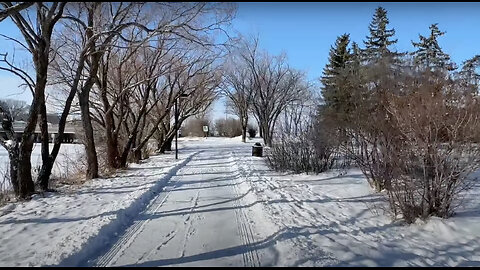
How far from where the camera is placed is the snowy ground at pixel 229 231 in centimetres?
469

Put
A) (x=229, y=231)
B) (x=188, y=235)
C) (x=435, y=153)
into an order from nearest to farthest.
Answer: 1. (x=188, y=235)
2. (x=229, y=231)
3. (x=435, y=153)

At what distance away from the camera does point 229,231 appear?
5.96 metres

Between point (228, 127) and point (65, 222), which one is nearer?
point (65, 222)

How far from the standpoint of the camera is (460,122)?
607 cm

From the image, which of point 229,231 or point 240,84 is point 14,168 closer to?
point 229,231

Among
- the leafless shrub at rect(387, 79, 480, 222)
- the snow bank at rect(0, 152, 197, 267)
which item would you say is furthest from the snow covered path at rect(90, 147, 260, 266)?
the leafless shrub at rect(387, 79, 480, 222)

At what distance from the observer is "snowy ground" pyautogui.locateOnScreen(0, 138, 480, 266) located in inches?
185

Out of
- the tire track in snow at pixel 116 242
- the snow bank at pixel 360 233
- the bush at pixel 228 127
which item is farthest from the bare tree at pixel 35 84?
the bush at pixel 228 127

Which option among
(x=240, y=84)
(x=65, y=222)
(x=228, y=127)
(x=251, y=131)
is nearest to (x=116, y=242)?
(x=65, y=222)

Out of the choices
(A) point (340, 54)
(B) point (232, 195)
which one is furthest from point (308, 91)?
(B) point (232, 195)

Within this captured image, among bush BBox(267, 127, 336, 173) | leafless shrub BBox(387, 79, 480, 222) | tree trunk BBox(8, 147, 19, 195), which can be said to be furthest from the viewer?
bush BBox(267, 127, 336, 173)

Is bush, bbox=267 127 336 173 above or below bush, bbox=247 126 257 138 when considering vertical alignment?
below

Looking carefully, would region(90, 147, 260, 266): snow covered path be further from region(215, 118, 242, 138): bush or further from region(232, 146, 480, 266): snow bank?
region(215, 118, 242, 138): bush

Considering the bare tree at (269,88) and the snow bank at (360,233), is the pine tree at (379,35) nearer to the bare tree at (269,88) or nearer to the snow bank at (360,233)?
the bare tree at (269,88)
